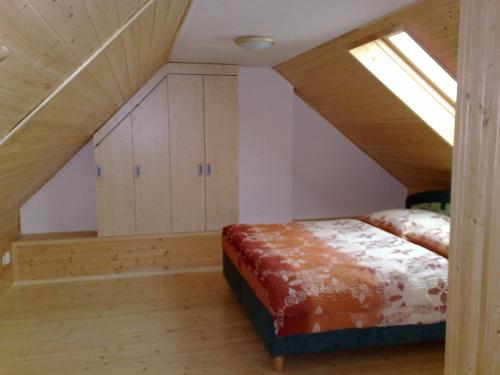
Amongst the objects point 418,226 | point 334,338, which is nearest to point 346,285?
point 334,338

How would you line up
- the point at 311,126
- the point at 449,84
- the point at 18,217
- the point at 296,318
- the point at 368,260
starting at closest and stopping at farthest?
the point at 296,318 → the point at 368,260 → the point at 449,84 → the point at 18,217 → the point at 311,126

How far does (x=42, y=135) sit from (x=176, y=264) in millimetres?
2487

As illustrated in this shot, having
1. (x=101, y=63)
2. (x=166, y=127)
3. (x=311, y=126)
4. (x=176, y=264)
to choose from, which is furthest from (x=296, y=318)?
(x=311, y=126)

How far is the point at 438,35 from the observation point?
2592 mm

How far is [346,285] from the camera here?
2.58m

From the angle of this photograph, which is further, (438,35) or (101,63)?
(438,35)

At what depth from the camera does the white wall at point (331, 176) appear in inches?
206

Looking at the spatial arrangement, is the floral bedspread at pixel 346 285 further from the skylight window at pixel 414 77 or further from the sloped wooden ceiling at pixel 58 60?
the sloped wooden ceiling at pixel 58 60

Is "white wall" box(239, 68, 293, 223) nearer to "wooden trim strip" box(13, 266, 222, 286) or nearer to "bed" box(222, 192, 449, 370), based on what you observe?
"wooden trim strip" box(13, 266, 222, 286)

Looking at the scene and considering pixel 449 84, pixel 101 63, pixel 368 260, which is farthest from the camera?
pixel 449 84

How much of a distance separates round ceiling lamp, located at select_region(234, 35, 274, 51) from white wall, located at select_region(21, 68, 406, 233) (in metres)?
1.40

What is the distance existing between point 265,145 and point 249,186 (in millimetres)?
496

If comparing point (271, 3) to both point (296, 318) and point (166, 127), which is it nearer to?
point (296, 318)

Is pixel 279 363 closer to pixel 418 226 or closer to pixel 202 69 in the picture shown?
pixel 418 226
